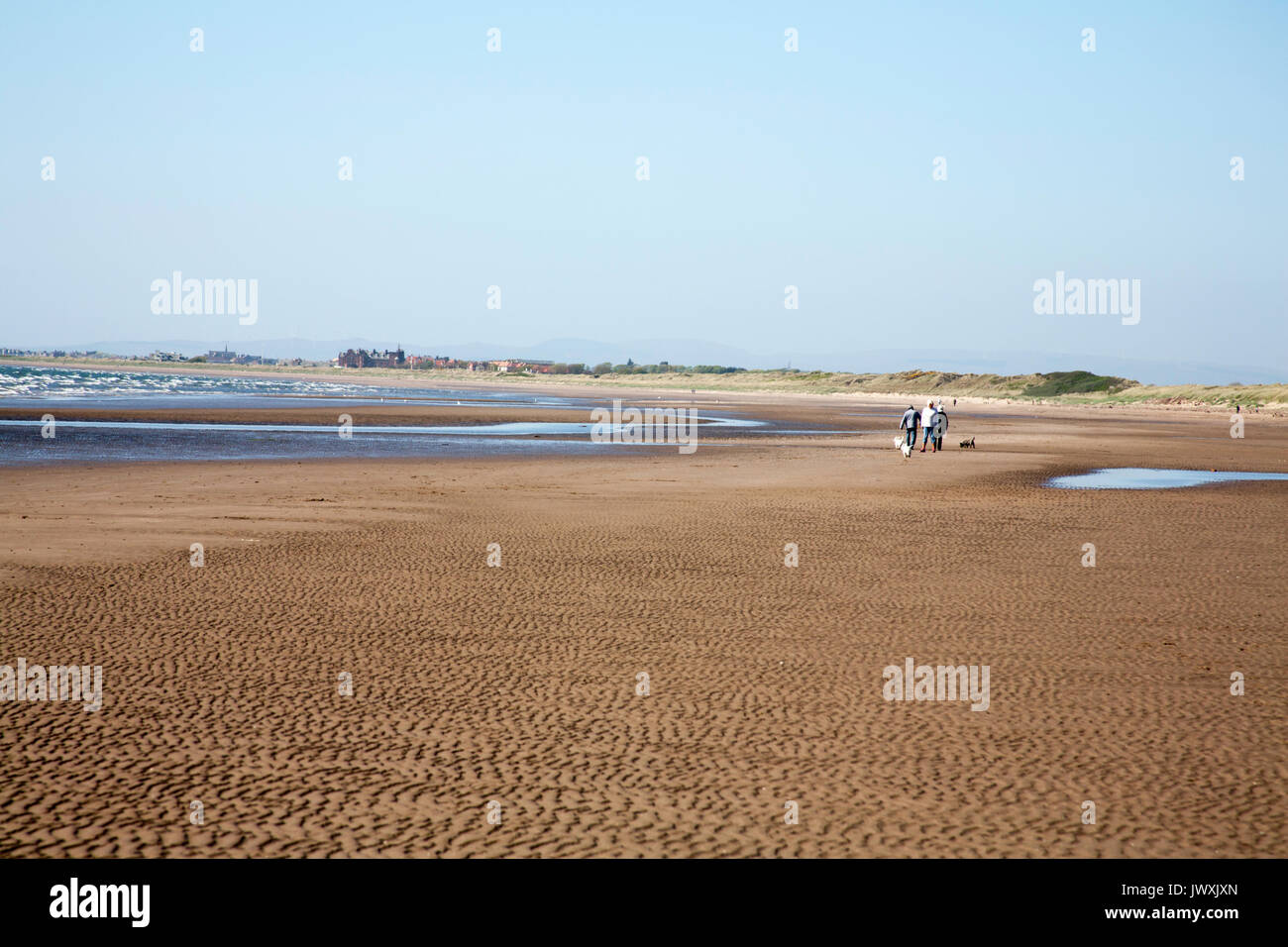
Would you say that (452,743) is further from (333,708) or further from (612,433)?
(612,433)

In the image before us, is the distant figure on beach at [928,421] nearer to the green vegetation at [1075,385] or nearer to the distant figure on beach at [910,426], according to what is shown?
the distant figure on beach at [910,426]

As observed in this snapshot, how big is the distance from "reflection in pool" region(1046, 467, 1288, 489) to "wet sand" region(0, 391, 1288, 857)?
6041 millimetres

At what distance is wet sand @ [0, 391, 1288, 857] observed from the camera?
5020 mm

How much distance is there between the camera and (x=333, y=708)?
21.6 feet

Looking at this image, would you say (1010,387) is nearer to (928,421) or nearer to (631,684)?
(928,421)

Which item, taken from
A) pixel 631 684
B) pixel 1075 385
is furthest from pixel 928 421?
pixel 1075 385

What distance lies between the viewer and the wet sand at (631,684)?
502 cm

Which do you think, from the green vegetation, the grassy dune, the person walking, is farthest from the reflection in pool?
the green vegetation

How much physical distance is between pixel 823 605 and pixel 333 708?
4.96m

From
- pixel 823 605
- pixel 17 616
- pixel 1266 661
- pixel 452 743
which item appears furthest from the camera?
pixel 823 605
